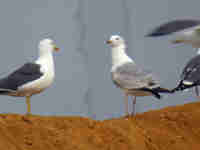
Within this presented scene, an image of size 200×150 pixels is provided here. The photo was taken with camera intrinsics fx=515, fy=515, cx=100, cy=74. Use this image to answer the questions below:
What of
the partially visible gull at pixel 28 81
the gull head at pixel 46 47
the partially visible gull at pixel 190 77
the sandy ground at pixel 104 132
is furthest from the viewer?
the partially visible gull at pixel 190 77

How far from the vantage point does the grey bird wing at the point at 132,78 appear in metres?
5.26

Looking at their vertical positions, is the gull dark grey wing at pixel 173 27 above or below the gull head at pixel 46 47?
above

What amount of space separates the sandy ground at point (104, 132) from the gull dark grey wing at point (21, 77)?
0.47m

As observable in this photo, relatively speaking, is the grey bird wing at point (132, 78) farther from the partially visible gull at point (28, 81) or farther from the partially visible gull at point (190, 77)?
the partially visible gull at point (28, 81)

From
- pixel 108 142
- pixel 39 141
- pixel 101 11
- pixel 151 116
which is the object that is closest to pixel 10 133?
pixel 39 141

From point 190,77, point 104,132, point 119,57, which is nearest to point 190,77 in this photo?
point 190,77

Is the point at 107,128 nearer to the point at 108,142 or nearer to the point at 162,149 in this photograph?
the point at 108,142

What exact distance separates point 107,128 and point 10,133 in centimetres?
94

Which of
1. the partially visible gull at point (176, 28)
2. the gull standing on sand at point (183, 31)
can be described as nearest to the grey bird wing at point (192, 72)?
the gull standing on sand at point (183, 31)

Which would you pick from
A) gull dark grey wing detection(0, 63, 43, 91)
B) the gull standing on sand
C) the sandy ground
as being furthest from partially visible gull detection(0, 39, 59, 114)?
the gull standing on sand

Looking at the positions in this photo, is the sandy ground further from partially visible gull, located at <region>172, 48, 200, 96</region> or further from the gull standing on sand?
the gull standing on sand

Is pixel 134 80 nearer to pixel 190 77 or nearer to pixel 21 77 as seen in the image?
pixel 190 77

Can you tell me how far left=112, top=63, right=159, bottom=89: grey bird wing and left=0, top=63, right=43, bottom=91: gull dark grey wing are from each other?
863mm

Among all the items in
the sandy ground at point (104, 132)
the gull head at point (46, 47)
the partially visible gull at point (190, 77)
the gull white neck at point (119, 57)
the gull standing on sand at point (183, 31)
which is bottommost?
the sandy ground at point (104, 132)
